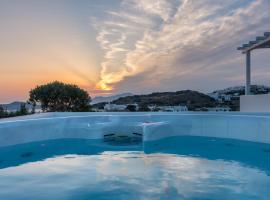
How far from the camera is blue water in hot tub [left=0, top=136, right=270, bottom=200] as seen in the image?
3588mm

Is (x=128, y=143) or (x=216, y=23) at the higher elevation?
(x=216, y=23)

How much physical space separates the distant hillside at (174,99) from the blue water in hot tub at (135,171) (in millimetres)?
3134

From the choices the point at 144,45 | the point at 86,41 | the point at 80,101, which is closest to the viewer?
the point at 86,41

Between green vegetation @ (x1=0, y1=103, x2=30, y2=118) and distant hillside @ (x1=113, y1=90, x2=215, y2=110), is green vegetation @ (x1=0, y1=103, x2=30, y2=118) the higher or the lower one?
the lower one

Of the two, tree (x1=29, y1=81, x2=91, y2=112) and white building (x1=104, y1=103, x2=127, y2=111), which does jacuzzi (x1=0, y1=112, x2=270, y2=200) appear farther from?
tree (x1=29, y1=81, x2=91, y2=112)

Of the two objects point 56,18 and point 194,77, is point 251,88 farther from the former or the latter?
point 56,18

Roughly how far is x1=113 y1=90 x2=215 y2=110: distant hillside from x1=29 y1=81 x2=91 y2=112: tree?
2.12 m

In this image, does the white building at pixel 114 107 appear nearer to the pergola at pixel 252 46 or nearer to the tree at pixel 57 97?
the tree at pixel 57 97

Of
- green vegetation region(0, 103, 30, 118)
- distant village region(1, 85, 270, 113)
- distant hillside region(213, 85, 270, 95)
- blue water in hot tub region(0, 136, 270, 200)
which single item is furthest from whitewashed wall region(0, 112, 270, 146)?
distant hillside region(213, 85, 270, 95)

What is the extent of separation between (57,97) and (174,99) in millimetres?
5051

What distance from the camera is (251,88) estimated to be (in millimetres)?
12219

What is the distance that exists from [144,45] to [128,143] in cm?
468

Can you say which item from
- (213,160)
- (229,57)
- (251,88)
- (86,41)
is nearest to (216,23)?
(229,57)

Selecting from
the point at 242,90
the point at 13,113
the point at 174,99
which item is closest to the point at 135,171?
the point at 13,113
